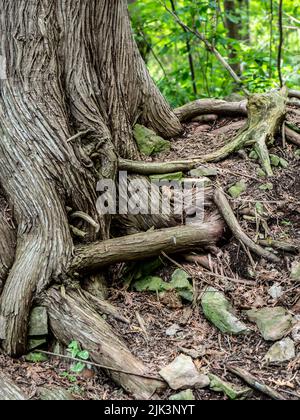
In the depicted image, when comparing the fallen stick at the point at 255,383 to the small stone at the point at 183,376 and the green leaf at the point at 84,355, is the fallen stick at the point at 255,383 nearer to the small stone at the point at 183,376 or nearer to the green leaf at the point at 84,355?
the small stone at the point at 183,376

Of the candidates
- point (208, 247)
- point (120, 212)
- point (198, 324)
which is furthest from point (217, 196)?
point (198, 324)

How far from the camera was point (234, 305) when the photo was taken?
11.8ft

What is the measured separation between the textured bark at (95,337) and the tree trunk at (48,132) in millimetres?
199

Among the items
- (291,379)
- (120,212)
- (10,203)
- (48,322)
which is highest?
(10,203)

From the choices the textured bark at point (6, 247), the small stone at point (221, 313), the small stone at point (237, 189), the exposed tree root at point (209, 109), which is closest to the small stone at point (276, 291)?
the small stone at point (221, 313)

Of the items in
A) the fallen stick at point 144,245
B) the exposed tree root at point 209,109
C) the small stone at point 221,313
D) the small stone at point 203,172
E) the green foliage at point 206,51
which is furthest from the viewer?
the green foliage at point 206,51

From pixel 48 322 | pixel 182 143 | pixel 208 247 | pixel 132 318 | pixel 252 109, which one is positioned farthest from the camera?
pixel 182 143

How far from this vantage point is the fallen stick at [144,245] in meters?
3.71

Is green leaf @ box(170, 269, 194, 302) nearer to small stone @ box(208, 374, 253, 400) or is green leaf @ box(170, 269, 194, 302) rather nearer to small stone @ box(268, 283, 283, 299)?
small stone @ box(268, 283, 283, 299)

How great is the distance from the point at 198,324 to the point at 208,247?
0.69 m

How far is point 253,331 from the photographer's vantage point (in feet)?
11.2

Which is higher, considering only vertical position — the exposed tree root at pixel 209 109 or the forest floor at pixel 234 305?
the exposed tree root at pixel 209 109

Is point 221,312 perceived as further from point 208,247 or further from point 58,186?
point 58,186

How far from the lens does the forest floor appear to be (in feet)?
10.3
